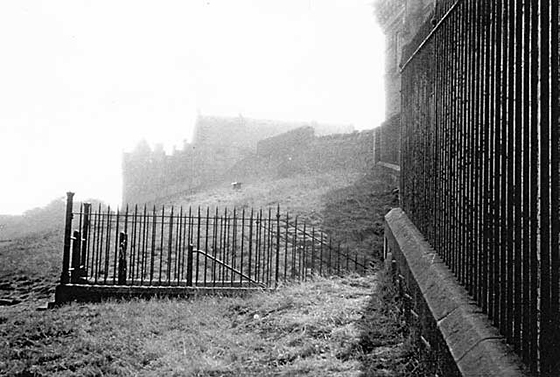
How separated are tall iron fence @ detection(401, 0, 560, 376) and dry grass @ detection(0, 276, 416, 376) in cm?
117

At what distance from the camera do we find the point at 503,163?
2.75m

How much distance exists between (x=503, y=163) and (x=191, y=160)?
42.8 meters

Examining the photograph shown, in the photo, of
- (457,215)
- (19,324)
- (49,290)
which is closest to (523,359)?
(457,215)

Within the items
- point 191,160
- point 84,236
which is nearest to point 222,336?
point 84,236

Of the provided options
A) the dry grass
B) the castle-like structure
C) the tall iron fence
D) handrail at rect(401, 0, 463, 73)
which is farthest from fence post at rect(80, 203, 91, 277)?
the castle-like structure

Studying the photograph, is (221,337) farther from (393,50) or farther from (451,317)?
(393,50)

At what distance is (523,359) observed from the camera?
234 cm

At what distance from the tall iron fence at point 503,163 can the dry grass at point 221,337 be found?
1.17m

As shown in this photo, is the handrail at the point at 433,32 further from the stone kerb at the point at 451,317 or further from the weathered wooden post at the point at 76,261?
the weathered wooden post at the point at 76,261

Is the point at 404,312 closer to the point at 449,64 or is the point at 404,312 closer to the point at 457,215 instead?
the point at 457,215

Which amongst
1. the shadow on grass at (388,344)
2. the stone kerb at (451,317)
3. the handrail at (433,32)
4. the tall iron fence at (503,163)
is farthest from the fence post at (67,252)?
the tall iron fence at (503,163)

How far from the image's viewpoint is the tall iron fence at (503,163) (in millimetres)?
2189

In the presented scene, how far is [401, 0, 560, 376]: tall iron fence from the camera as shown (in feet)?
7.18

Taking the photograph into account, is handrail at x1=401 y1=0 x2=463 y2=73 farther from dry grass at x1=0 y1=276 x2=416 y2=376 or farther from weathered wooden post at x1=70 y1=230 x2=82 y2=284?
weathered wooden post at x1=70 y1=230 x2=82 y2=284
